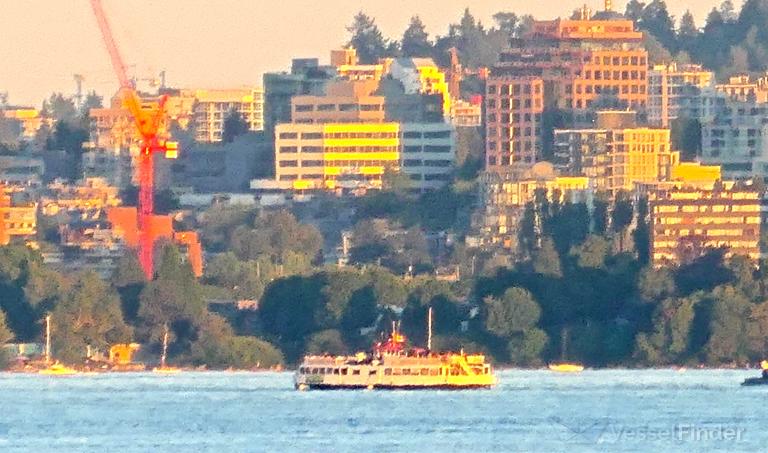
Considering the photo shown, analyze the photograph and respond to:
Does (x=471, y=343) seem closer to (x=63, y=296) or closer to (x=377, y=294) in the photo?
(x=377, y=294)

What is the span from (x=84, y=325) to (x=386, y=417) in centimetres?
4527

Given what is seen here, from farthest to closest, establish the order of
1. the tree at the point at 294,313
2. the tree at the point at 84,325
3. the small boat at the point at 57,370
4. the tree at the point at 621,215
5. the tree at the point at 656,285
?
the tree at the point at 621,215
the tree at the point at 656,285
the tree at the point at 294,313
the tree at the point at 84,325
the small boat at the point at 57,370

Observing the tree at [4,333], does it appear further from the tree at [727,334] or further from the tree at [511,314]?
the tree at [727,334]

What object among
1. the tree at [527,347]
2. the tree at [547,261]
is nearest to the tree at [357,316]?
the tree at [527,347]

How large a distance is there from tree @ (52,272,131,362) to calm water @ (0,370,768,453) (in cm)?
1402

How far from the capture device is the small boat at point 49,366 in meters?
136

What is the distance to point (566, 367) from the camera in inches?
5394

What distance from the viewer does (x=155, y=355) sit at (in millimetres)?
142625

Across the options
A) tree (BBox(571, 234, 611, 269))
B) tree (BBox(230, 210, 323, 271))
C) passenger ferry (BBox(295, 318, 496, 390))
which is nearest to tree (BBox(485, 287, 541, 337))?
tree (BBox(571, 234, 611, 269))

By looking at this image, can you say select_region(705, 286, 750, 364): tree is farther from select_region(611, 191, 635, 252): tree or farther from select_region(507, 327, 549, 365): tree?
select_region(611, 191, 635, 252): tree

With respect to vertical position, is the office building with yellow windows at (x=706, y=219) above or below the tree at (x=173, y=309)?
above

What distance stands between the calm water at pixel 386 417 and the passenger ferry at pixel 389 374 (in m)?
0.99

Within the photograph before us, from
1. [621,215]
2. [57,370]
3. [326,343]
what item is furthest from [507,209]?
[57,370]

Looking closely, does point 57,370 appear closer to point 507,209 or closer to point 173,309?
point 173,309
